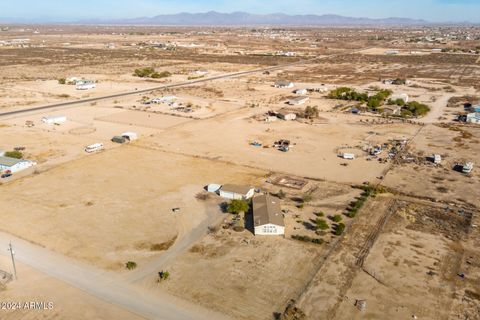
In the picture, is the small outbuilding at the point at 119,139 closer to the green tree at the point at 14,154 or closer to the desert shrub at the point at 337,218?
the green tree at the point at 14,154

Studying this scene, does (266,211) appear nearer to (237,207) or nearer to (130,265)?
(237,207)

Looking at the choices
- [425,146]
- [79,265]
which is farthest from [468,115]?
[79,265]

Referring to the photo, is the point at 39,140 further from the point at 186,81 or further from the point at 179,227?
the point at 186,81

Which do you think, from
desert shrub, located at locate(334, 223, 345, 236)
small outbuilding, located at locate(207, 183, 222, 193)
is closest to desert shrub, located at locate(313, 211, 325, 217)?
desert shrub, located at locate(334, 223, 345, 236)

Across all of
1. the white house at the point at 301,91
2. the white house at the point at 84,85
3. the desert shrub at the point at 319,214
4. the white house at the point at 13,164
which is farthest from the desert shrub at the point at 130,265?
the white house at the point at 84,85

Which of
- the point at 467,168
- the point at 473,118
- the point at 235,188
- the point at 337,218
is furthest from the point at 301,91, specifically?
the point at 337,218

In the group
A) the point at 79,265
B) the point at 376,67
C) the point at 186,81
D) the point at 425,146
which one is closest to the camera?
the point at 79,265
